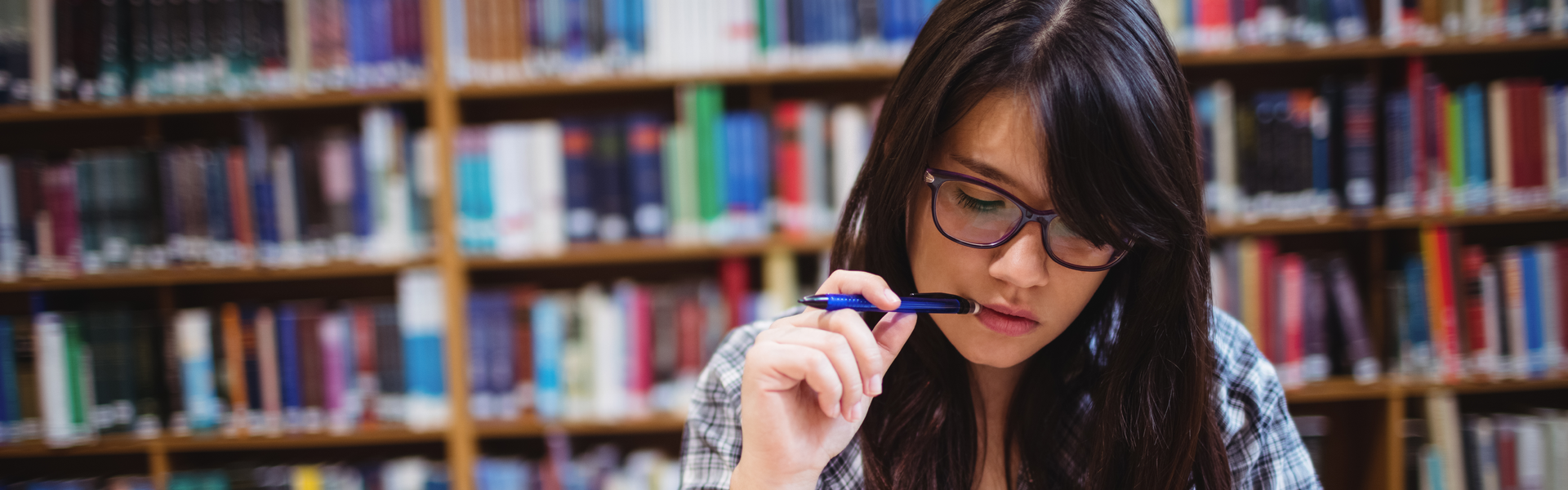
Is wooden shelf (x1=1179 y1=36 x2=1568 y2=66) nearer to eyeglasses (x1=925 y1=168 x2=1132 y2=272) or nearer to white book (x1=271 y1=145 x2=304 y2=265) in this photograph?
eyeglasses (x1=925 y1=168 x2=1132 y2=272)

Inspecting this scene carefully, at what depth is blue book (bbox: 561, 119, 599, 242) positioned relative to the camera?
175 centimetres

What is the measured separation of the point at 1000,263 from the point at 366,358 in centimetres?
166

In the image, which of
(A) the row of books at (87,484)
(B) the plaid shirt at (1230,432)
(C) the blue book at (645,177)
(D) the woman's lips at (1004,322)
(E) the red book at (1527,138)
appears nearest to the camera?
(D) the woman's lips at (1004,322)

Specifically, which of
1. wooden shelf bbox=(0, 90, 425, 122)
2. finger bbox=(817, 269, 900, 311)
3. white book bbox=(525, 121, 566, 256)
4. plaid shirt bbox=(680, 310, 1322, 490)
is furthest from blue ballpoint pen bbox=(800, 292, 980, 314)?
wooden shelf bbox=(0, 90, 425, 122)

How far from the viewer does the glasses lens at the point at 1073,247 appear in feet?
2.15

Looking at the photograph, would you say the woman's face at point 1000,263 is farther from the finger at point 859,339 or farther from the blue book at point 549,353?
the blue book at point 549,353

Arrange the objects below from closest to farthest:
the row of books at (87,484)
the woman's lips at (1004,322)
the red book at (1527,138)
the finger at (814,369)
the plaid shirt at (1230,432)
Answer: the finger at (814,369) → the woman's lips at (1004,322) → the plaid shirt at (1230,432) → the red book at (1527,138) → the row of books at (87,484)

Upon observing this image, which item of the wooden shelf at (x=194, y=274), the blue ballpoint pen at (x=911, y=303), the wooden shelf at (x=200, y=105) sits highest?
the wooden shelf at (x=200, y=105)

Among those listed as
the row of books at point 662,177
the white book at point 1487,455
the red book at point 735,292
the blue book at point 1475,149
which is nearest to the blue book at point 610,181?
the row of books at point 662,177

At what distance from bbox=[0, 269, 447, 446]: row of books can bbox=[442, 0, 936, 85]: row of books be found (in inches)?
21.9

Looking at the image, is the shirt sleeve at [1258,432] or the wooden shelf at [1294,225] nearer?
the shirt sleeve at [1258,432]

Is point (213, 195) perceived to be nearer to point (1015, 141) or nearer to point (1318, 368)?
point (1015, 141)

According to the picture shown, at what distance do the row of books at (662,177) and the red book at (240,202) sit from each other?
19.8 inches

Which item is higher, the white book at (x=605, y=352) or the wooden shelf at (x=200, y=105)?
the wooden shelf at (x=200, y=105)
